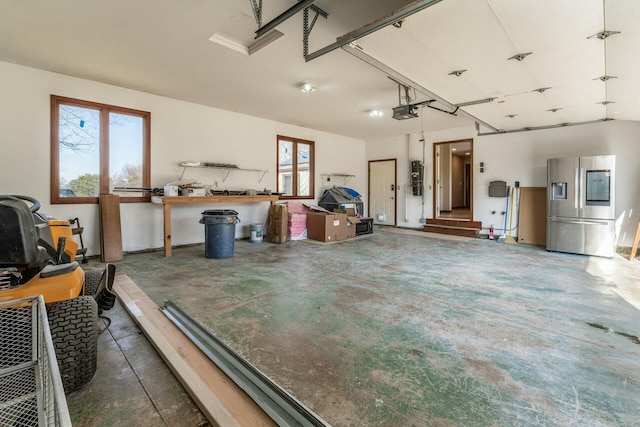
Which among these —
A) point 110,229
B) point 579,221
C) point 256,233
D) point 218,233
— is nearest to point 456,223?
point 579,221

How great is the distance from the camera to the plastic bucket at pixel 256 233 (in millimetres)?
6031

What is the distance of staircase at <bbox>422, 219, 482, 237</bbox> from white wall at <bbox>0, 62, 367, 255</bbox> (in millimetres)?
3172

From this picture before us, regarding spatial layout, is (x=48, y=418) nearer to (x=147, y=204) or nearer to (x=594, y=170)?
(x=147, y=204)

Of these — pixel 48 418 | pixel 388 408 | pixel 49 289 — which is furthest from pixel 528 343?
pixel 49 289

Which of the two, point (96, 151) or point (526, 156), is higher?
point (526, 156)

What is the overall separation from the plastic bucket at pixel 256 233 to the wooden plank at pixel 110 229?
2292mm

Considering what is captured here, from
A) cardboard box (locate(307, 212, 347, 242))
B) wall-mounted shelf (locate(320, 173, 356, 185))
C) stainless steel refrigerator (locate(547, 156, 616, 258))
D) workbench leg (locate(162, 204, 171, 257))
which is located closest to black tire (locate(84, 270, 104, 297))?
workbench leg (locate(162, 204, 171, 257))

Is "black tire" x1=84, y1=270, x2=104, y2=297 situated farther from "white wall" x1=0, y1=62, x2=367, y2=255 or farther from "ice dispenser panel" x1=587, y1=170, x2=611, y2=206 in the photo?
"ice dispenser panel" x1=587, y1=170, x2=611, y2=206

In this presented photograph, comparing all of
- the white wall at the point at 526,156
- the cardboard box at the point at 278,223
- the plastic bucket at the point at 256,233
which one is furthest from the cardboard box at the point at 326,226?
the white wall at the point at 526,156

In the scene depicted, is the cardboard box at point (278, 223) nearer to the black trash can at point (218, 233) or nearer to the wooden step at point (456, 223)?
the black trash can at point (218, 233)

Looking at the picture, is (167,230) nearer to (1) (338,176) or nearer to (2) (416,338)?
(2) (416,338)

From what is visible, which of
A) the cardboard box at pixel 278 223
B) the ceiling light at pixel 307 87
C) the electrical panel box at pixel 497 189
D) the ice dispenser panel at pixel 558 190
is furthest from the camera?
the electrical panel box at pixel 497 189

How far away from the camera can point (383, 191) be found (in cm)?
905

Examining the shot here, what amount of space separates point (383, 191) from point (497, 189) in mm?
3158
